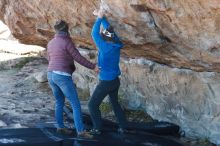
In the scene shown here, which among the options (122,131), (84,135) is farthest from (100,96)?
(122,131)

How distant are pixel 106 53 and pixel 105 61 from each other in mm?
113

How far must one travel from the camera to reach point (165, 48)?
7.34m

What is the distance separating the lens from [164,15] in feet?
21.0

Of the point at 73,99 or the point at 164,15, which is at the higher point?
the point at 164,15

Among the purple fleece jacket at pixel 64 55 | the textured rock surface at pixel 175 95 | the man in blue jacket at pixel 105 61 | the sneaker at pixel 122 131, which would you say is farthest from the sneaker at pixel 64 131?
the textured rock surface at pixel 175 95

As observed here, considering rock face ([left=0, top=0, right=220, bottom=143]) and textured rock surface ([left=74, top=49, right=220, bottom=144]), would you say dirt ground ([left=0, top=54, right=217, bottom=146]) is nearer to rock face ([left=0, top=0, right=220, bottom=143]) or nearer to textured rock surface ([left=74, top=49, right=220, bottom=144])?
textured rock surface ([left=74, top=49, right=220, bottom=144])

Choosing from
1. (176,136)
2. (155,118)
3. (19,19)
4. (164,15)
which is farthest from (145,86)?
(19,19)

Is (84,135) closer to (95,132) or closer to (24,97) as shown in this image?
(95,132)

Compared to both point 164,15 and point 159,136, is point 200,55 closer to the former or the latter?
point 164,15

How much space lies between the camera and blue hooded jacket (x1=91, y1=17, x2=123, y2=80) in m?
6.83

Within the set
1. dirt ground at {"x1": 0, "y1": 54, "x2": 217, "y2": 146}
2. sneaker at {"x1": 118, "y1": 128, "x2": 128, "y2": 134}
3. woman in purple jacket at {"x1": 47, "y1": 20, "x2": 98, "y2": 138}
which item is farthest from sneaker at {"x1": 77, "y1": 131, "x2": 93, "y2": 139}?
dirt ground at {"x1": 0, "y1": 54, "x2": 217, "y2": 146}

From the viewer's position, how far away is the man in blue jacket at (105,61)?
683 cm

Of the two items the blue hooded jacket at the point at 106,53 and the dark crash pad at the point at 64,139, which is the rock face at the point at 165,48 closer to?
the blue hooded jacket at the point at 106,53

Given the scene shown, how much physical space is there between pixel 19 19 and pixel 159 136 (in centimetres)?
419
